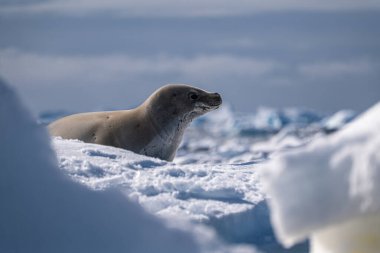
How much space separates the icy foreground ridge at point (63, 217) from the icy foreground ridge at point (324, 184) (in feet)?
4.46

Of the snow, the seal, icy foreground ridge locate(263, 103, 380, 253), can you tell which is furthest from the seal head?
icy foreground ridge locate(263, 103, 380, 253)

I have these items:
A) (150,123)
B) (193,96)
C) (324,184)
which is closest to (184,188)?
(324,184)

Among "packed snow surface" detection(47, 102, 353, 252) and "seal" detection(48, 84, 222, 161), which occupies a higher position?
"seal" detection(48, 84, 222, 161)

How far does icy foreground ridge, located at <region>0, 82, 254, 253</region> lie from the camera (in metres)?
5.15

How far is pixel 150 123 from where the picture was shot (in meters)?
9.73

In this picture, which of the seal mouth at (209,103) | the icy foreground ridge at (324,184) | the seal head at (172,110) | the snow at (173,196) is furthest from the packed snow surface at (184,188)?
the seal mouth at (209,103)

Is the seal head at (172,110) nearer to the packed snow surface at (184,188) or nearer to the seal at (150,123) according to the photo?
the seal at (150,123)

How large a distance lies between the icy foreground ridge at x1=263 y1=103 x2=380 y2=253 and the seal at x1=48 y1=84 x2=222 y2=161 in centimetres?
568

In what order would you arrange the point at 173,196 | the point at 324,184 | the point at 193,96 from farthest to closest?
1. the point at 193,96
2. the point at 173,196
3. the point at 324,184

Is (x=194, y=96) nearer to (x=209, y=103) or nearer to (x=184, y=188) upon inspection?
(x=209, y=103)

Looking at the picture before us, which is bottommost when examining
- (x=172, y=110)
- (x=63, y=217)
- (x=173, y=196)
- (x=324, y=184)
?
(x=324, y=184)

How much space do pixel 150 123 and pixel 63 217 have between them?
449 cm

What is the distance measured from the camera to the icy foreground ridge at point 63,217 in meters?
5.15

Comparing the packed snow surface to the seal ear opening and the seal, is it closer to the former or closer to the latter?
the seal
